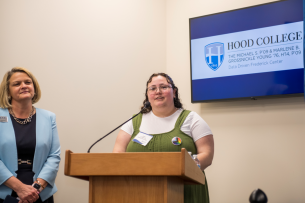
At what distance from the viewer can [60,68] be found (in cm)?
328

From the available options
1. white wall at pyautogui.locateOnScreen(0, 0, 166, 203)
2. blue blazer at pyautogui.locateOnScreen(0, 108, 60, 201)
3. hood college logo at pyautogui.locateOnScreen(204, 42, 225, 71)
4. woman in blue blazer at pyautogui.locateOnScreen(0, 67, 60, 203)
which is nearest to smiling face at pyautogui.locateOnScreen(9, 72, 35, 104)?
woman in blue blazer at pyautogui.locateOnScreen(0, 67, 60, 203)

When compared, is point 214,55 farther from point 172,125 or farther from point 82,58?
point 172,125

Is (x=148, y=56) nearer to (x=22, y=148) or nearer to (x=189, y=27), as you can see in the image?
(x=189, y=27)

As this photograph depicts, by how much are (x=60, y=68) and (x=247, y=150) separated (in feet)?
7.16

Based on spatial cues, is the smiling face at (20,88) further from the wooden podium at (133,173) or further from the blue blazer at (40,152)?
the wooden podium at (133,173)

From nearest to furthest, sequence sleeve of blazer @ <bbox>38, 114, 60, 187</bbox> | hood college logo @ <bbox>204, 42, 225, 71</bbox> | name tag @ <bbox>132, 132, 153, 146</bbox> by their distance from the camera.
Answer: name tag @ <bbox>132, 132, 153, 146</bbox>, sleeve of blazer @ <bbox>38, 114, 60, 187</bbox>, hood college logo @ <bbox>204, 42, 225, 71</bbox>

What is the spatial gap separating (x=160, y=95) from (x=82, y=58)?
53.6 inches

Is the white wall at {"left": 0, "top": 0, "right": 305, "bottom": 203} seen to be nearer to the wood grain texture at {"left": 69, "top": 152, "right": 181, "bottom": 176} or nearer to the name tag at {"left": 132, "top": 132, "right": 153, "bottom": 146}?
the name tag at {"left": 132, "top": 132, "right": 153, "bottom": 146}

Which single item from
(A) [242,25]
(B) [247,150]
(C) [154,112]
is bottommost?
(B) [247,150]


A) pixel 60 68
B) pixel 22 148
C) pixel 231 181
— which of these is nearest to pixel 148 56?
pixel 60 68

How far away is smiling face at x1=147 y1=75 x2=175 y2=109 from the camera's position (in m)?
2.44

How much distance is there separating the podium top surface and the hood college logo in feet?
7.74

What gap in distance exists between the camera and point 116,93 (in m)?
3.76

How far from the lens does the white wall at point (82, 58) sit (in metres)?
3.10
